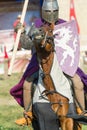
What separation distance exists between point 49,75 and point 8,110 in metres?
4.91

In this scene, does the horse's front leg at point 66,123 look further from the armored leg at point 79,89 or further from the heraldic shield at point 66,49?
the heraldic shield at point 66,49

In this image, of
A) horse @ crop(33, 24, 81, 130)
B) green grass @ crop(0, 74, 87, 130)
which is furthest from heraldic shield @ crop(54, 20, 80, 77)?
green grass @ crop(0, 74, 87, 130)

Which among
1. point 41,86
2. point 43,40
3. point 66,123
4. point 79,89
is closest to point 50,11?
point 43,40

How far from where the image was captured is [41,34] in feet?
22.0

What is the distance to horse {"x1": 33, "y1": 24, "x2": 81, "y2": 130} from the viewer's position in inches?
263

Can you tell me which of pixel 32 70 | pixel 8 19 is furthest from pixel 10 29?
pixel 32 70

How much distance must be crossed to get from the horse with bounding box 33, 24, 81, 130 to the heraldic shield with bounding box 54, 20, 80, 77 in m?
0.29

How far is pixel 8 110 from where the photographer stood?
11.8 meters

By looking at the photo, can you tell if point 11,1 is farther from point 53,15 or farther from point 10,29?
point 53,15

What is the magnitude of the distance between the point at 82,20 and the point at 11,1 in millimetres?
2317

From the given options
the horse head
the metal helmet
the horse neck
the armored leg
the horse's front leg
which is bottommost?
the horse's front leg

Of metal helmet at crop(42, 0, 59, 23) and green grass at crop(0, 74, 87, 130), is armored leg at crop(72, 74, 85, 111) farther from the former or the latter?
green grass at crop(0, 74, 87, 130)

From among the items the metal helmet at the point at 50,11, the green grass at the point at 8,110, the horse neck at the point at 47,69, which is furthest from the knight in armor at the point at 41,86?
the green grass at the point at 8,110

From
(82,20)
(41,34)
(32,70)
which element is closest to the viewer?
(41,34)
